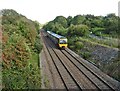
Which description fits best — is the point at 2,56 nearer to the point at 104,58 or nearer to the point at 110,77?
the point at 110,77

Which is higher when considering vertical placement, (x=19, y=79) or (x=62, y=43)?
(x=19, y=79)

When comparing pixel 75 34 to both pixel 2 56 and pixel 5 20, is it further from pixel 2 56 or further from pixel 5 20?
pixel 2 56

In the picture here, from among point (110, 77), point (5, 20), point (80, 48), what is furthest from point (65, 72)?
point (80, 48)

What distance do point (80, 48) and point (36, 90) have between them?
2845 centimetres

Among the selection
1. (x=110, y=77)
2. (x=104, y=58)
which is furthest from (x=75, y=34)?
(x=110, y=77)

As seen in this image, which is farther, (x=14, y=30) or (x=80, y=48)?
(x=80, y=48)

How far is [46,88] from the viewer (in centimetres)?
1867

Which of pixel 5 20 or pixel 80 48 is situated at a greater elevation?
pixel 5 20

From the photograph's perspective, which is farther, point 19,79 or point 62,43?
point 62,43

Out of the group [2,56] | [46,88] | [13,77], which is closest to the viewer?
[13,77]

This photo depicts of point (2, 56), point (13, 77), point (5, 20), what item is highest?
point (5, 20)

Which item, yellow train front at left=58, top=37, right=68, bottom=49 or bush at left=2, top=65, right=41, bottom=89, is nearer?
bush at left=2, top=65, right=41, bottom=89

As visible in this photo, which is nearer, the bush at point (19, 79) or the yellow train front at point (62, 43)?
the bush at point (19, 79)

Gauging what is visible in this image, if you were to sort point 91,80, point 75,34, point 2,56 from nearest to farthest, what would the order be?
1. point 2,56
2. point 91,80
3. point 75,34
